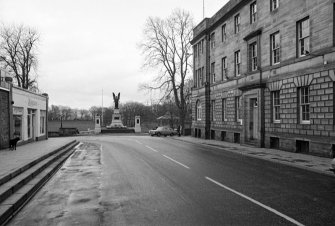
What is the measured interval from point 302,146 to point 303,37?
21.3 ft

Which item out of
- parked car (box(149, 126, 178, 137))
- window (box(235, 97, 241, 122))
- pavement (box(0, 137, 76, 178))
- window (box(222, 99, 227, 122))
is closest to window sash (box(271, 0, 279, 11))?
window (box(235, 97, 241, 122))

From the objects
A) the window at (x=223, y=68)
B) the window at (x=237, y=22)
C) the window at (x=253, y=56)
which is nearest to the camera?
the window at (x=253, y=56)

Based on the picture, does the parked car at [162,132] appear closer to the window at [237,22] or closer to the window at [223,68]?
the window at [223,68]

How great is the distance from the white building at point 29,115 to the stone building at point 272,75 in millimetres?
17263

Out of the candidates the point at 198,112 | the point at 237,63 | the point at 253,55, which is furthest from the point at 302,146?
the point at 198,112

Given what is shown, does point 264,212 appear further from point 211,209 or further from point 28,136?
point 28,136

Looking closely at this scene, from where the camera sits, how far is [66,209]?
23.7 feet

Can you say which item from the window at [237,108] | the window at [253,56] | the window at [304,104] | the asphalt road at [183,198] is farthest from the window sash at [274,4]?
the asphalt road at [183,198]

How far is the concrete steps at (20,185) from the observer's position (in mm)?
7012

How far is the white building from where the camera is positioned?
77.7 feet

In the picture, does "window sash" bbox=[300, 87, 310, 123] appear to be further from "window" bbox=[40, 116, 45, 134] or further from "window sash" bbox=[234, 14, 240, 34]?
"window" bbox=[40, 116, 45, 134]

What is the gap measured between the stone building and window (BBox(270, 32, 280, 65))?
2.7 inches

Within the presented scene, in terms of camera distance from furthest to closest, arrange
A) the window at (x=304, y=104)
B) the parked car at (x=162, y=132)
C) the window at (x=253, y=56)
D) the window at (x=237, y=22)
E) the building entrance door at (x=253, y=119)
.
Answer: the parked car at (x=162, y=132) → the window at (x=237, y=22) → the window at (x=253, y=56) → the building entrance door at (x=253, y=119) → the window at (x=304, y=104)

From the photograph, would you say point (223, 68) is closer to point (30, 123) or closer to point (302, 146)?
point (302, 146)
